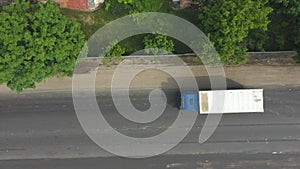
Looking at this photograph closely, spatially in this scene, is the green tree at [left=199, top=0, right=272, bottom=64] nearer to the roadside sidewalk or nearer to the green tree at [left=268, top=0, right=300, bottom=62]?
the green tree at [left=268, top=0, right=300, bottom=62]

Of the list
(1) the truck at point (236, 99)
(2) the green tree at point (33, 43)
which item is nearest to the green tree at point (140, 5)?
(2) the green tree at point (33, 43)

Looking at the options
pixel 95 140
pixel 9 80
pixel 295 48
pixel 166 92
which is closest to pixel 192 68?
pixel 166 92

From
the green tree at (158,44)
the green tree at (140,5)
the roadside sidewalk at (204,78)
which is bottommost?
the roadside sidewalk at (204,78)

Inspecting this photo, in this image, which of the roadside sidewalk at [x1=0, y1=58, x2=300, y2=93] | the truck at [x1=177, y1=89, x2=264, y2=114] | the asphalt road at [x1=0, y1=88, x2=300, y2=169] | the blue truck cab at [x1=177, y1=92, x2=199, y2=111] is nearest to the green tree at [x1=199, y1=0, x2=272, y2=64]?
the roadside sidewalk at [x1=0, y1=58, x2=300, y2=93]

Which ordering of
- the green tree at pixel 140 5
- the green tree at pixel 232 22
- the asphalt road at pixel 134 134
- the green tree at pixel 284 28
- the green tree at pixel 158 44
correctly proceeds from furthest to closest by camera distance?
the asphalt road at pixel 134 134, the green tree at pixel 158 44, the green tree at pixel 140 5, the green tree at pixel 284 28, the green tree at pixel 232 22

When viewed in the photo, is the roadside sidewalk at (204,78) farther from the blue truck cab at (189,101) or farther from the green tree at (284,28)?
the green tree at (284,28)

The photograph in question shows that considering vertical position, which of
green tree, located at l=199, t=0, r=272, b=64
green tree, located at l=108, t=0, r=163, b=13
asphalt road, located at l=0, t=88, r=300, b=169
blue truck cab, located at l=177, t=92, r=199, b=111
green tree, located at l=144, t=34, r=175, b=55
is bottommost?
asphalt road, located at l=0, t=88, r=300, b=169

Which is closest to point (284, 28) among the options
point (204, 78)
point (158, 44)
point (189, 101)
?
point (204, 78)
